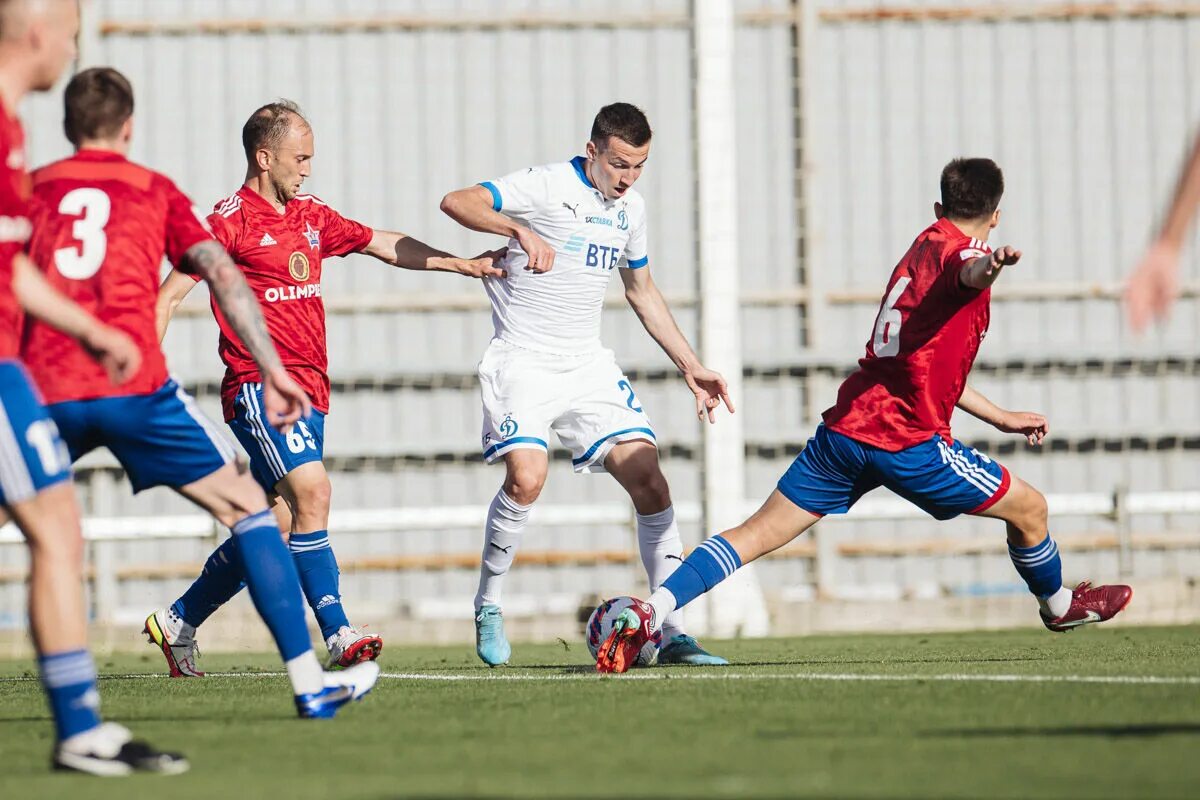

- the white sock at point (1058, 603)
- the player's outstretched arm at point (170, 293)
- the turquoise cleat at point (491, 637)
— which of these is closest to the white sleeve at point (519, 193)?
the player's outstretched arm at point (170, 293)

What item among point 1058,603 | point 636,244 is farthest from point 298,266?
point 1058,603

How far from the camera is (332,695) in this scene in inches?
201

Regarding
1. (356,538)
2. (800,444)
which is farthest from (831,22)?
(356,538)

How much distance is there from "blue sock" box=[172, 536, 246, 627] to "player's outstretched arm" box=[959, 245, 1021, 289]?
9.77 feet

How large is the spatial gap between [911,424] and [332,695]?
259 cm

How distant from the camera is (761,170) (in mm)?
15969

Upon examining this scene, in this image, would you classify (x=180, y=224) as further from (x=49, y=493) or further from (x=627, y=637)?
(x=627, y=637)

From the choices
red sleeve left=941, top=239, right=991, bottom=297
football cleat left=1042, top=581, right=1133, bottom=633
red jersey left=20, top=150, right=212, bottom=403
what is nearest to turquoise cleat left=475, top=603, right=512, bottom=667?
football cleat left=1042, top=581, right=1133, bottom=633

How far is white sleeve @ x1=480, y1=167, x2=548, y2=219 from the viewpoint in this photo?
7574 mm

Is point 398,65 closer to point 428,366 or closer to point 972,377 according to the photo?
point 428,366

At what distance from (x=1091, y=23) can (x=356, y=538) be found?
303 inches

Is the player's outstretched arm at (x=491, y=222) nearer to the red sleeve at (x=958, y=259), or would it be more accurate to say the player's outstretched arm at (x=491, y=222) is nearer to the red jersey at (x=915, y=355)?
the red jersey at (x=915, y=355)

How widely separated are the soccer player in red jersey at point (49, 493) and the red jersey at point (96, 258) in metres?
0.43

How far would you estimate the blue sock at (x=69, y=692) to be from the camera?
14.0ft
